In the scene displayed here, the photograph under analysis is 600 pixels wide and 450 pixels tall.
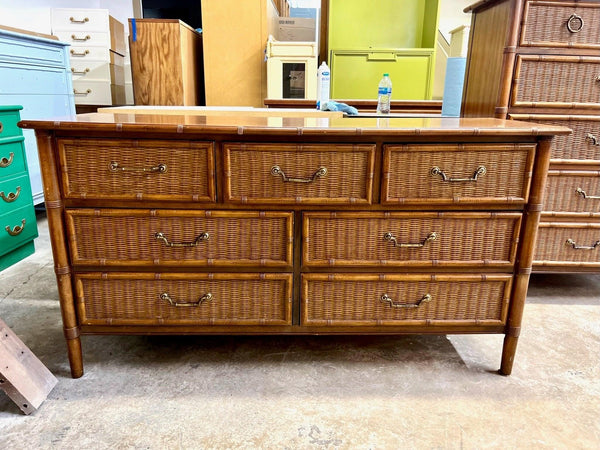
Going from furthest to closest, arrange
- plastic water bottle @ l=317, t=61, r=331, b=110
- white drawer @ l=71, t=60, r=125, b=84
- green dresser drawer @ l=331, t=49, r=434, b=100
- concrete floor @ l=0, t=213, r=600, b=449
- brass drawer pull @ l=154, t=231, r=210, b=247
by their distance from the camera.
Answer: white drawer @ l=71, t=60, r=125, b=84 → green dresser drawer @ l=331, t=49, r=434, b=100 → plastic water bottle @ l=317, t=61, r=331, b=110 → brass drawer pull @ l=154, t=231, r=210, b=247 → concrete floor @ l=0, t=213, r=600, b=449

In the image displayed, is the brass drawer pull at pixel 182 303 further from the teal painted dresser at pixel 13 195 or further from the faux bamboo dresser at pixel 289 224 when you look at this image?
the teal painted dresser at pixel 13 195

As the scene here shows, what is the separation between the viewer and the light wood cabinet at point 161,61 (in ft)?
11.0

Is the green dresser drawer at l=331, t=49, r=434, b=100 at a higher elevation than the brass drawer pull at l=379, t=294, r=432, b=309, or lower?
higher

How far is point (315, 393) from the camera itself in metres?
1.25

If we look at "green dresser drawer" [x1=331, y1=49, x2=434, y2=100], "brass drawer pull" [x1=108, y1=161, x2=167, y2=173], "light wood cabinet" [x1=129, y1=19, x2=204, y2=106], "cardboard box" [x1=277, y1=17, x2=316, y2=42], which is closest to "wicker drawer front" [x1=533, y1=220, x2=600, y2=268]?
"brass drawer pull" [x1=108, y1=161, x2=167, y2=173]

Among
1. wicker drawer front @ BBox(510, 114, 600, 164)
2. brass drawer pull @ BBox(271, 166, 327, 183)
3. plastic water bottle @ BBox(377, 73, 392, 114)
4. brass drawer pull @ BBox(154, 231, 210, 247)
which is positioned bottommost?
brass drawer pull @ BBox(154, 231, 210, 247)

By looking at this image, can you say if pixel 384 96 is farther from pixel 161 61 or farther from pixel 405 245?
pixel 161 61

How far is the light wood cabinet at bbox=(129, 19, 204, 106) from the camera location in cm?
334

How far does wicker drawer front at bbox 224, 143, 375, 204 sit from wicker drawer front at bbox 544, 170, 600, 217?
3.53 ft

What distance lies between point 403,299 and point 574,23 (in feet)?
4.23

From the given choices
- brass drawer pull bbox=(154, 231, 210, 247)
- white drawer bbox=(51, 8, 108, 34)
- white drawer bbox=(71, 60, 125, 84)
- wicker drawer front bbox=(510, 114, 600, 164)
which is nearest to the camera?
brass drawer pull bbox=(154, 231, 210, 247)

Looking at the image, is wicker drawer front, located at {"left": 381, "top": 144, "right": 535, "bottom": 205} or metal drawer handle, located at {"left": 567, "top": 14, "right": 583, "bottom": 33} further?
metal drawer handle, located at {"left": 567, "top": 14, "right": 583, "bottom": 33}

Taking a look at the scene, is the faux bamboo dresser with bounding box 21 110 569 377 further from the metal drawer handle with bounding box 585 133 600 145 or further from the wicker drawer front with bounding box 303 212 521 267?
the metal drawer handle with bounding box 585 133 600 145

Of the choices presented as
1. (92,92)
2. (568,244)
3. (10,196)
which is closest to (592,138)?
(568,244)
